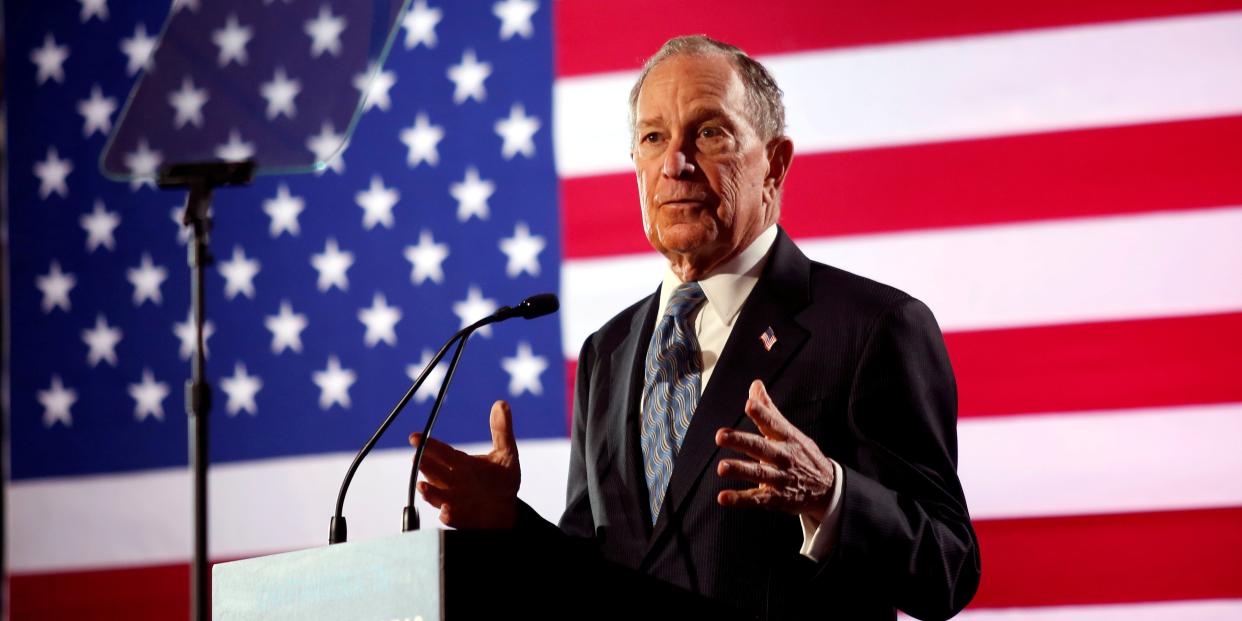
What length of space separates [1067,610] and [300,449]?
1845 millimetres

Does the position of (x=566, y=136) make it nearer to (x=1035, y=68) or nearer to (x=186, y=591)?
(x=1035, y=68)

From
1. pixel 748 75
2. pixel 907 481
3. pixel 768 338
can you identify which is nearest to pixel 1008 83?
pixel 748 75

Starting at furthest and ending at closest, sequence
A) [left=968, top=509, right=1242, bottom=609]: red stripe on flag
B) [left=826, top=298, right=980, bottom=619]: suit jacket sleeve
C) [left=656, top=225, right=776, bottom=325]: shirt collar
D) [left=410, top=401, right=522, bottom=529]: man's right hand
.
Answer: [left=968, top=509, right=1242, bottom=609]: red stripe on flag < [left=656, top=225, right=776, bottom=325]: shirt collar < [left=410, top=401, right=522, bottom=529]: man's right hand < [left=826, top=298, right=980, bottom=619]: suit jacket sleeve

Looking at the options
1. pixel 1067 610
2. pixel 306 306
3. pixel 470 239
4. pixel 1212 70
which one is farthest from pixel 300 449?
pixel 1212 70

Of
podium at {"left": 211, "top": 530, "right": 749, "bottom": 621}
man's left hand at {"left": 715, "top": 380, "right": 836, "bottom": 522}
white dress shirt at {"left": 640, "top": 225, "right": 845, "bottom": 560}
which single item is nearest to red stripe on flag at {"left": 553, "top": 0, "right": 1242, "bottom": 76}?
white dress shirt at {"left": 640, "top": 225, "right": 845, "bottom": 560}

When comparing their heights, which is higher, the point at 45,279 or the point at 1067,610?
the point at 45,279

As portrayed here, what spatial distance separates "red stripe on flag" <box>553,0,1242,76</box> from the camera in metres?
2.72

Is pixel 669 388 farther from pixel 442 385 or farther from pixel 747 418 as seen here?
pixel 442 385

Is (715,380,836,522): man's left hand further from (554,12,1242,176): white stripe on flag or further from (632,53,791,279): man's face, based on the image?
(554,12,1242,176): white stripe on flag

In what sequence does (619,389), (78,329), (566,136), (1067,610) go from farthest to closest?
1. (78,329)
2. (566,136)
3. (1067,610)
4. (619,389)

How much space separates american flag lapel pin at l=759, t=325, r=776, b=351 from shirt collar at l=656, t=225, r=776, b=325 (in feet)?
0.37

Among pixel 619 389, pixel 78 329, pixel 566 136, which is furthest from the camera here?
pixel 78 329

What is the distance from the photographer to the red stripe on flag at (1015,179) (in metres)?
2.64

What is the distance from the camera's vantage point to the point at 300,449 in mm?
3023
